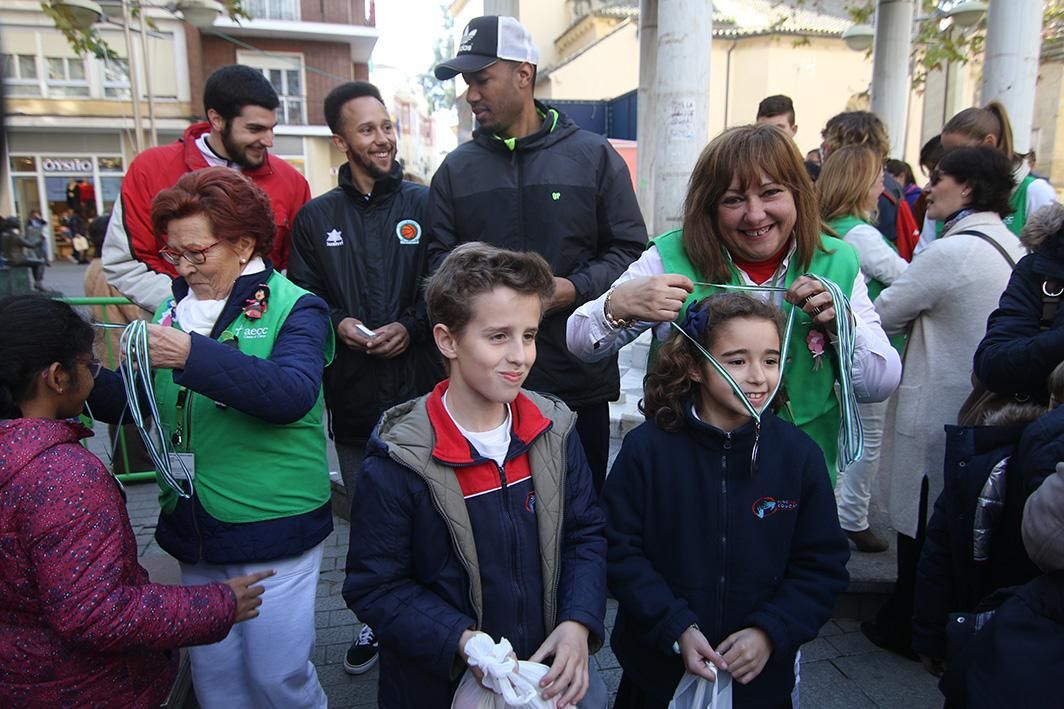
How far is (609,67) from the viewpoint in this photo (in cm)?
2958

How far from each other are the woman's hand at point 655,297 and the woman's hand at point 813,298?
0.29 meters

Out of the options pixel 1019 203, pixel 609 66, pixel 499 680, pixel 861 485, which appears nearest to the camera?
pixel 499 680

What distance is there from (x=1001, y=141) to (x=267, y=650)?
14.7ft

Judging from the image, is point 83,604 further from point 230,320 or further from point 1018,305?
point 1018,305

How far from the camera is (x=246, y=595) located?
1993 mm

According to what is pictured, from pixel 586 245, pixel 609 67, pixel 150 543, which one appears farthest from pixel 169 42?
pixel 586 245

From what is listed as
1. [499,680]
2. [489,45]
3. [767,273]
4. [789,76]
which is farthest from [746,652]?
[789,76]

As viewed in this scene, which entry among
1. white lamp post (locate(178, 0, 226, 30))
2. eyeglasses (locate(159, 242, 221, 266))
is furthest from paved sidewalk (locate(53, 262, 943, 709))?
white lamp post (locate(178, 0, 226, 30))

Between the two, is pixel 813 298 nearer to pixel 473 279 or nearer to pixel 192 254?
pixel 473 279

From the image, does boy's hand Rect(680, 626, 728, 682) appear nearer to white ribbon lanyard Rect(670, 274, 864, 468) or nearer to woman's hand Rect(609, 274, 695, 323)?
white ribbon lanyard Rect(670, 274, 864, 468)

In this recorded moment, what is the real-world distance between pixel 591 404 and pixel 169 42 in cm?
2936

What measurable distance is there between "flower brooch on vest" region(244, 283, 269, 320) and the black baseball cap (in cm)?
127

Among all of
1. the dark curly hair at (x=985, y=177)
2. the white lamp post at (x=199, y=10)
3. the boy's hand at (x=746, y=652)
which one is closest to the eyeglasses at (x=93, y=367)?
the boy's hand at (x=746, y=652)

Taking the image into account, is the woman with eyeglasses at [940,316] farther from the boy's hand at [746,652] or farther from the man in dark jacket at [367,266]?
the man in dark jacket at [367,266]
